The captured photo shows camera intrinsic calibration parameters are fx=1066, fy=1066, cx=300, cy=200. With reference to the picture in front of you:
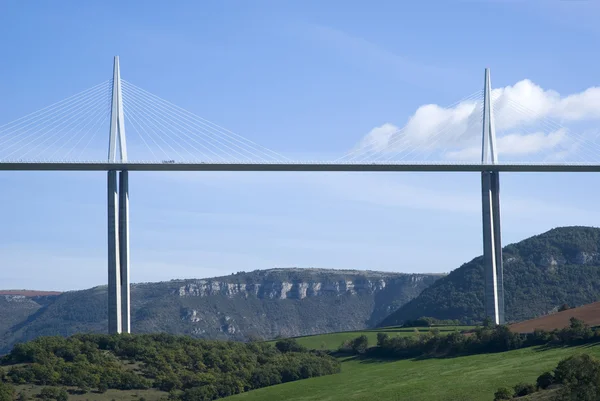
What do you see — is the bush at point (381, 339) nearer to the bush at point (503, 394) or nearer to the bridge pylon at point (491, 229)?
the bridge pylon at point (491, 229)

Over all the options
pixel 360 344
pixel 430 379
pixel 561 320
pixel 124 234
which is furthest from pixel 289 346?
pixel 430 379

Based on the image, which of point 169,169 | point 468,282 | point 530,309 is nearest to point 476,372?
point 169,169

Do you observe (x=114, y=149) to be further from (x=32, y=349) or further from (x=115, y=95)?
(x=32, y=349)

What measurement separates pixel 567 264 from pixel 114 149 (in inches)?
2864

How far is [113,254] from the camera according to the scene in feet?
190

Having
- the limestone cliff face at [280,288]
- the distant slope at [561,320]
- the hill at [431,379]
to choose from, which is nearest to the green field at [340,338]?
the distant slope at [561,320]

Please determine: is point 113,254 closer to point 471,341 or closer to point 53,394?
point 53,394

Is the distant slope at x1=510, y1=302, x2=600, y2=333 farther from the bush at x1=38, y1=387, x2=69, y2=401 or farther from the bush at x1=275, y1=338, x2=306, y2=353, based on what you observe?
the bush at x1=38, y1=387, x2=69, y2=401

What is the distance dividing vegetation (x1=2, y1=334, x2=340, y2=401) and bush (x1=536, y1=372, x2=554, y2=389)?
70.7 feet

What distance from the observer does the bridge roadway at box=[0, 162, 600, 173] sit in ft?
187

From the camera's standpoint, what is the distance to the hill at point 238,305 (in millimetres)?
149750

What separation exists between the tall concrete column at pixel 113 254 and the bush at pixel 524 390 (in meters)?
25.7

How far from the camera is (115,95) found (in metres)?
58.2

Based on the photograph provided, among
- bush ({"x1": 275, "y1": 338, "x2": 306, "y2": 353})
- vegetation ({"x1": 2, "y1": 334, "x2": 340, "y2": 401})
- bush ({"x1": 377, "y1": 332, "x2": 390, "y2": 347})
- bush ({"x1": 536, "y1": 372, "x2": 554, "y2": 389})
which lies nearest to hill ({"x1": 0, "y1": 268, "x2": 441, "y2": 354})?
bush ({"x1": 275, "y1": 338, "x2": 306, "y2": 353})
